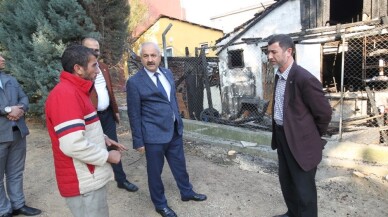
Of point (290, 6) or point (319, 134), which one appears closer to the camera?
point (319, 134)

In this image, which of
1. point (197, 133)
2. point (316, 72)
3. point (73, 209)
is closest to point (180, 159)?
point (73, 209)

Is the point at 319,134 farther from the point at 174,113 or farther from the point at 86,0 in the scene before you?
the point at 86,0

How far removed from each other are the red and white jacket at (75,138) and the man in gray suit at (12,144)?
1454 mm

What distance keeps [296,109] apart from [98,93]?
88.6 inches

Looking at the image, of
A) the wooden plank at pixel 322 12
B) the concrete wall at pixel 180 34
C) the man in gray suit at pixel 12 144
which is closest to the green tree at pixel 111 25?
the man in gray suit at pixel 12 144

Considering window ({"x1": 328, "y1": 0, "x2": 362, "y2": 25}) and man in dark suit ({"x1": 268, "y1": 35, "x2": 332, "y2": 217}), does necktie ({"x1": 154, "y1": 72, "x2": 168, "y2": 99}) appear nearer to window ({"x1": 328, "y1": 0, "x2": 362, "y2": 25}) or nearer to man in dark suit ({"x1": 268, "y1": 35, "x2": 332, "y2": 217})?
man in dark suit ({"x1": 268, "y1": 35, "x2": 332, "y2": 217})

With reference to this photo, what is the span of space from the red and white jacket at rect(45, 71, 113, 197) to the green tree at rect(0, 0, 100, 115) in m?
5.02

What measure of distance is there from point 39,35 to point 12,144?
387 cm

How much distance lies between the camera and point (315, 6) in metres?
11.0

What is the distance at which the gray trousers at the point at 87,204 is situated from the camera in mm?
2039

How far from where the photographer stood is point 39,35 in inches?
246

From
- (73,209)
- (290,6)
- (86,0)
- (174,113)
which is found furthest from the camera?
(290,6)

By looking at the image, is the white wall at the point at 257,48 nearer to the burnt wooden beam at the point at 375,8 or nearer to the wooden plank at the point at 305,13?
the wooden plank at the point at 305,13

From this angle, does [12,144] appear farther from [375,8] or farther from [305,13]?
[375,8]
